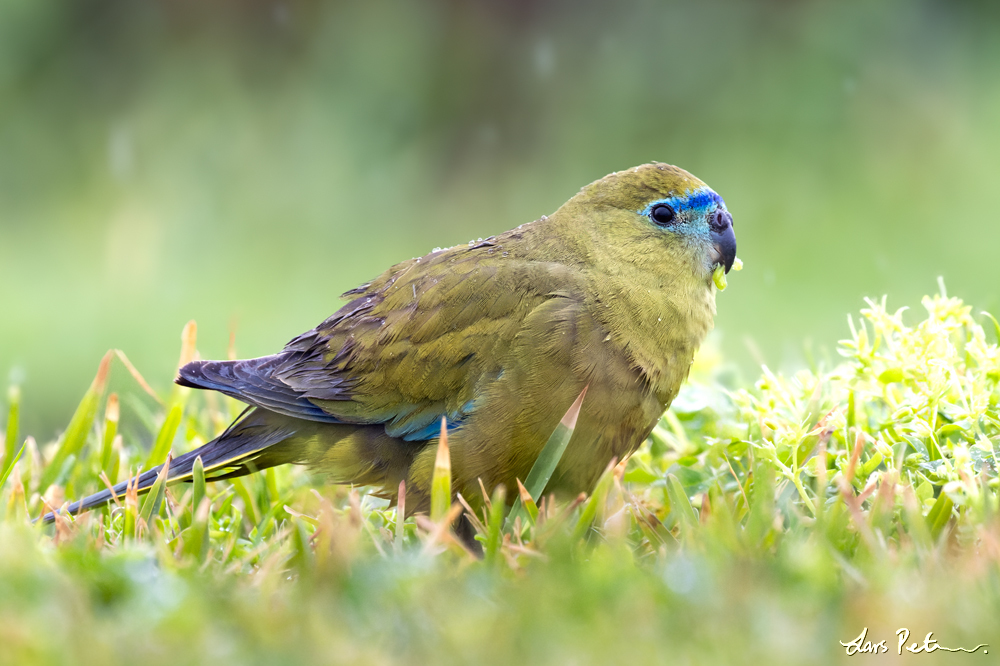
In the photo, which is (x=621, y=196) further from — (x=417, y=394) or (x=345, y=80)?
(x=345, y=80)

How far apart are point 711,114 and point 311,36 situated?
111 inches

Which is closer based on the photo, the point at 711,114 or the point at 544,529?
the point at 544,529

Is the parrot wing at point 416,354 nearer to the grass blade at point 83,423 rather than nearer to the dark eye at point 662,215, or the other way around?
the dark eye at point 662,215

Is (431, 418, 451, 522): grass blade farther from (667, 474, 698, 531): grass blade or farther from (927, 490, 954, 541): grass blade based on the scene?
(927, 490, 954, 541): grass blade

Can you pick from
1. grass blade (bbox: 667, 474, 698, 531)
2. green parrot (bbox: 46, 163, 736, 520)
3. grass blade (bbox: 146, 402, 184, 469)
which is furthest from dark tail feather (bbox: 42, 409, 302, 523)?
grass blade (bbox: 667, 474, 698, 531)

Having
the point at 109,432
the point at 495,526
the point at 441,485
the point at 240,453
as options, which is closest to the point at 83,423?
the point at 109,432

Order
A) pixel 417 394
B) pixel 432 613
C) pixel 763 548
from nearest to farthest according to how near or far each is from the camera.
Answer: pixel 432 613
pixel 763 548
pixel 417 394

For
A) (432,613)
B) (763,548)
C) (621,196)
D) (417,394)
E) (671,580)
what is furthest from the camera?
(621,196)

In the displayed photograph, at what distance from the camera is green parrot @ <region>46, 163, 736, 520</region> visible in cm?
259

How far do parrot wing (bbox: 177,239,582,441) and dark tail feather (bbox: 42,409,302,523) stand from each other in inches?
4.2

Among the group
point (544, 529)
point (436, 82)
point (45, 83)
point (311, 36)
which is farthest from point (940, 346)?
point (45, 83)

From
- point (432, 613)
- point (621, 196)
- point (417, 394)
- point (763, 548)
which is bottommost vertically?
point (763, 548)

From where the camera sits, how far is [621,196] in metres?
2.95

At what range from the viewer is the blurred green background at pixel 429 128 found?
21.3ft
